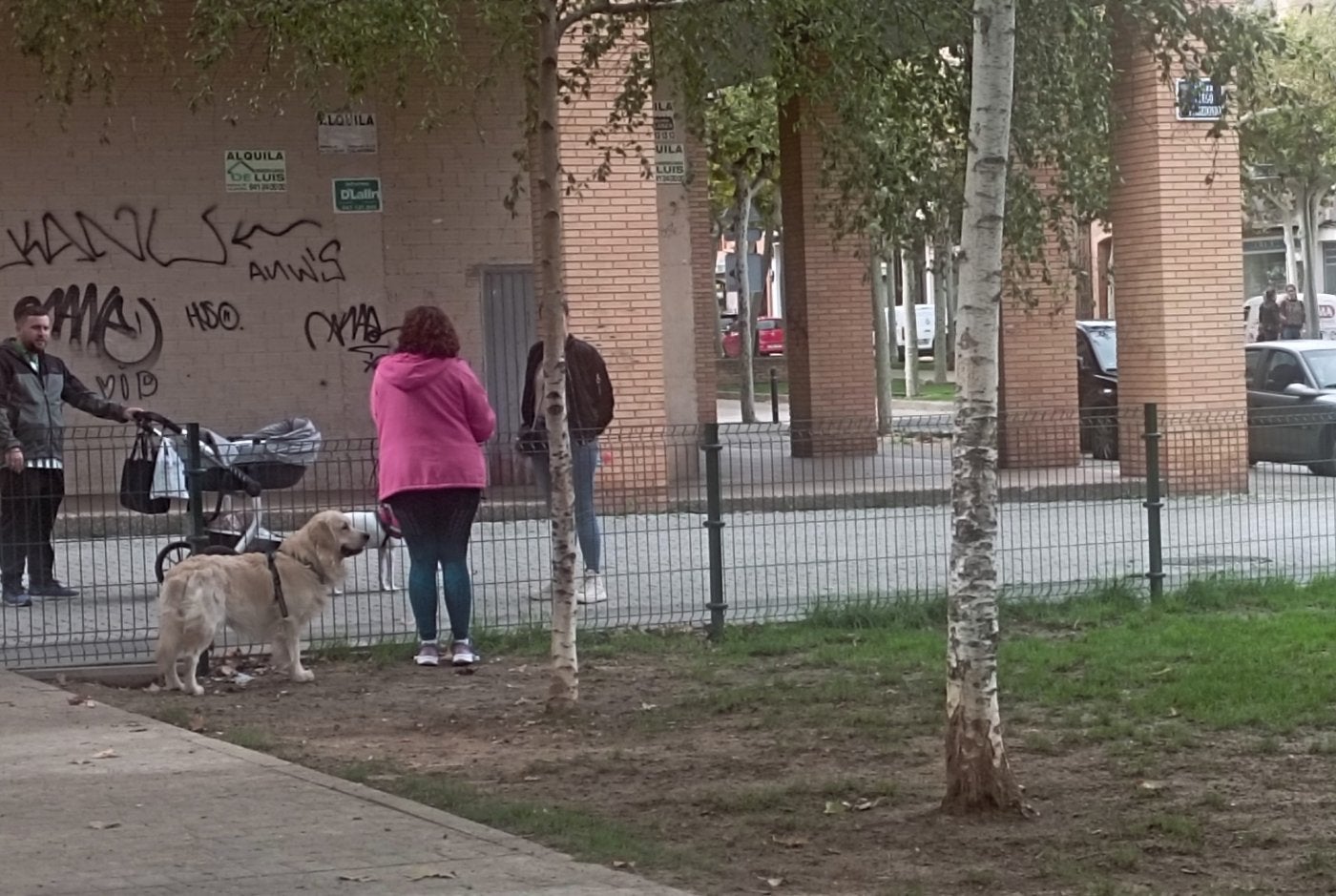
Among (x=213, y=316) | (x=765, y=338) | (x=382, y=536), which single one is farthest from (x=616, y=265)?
(x=765, y=338)

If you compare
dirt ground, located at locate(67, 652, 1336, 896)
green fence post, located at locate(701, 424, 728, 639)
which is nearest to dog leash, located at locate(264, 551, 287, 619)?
dirt ground, located at locate(67, 652, 1336, 896)

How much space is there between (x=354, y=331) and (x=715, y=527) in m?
9.02

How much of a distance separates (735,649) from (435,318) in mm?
2290

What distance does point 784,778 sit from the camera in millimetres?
7344

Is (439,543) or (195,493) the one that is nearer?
(439,543)

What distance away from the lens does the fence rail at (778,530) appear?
11023 millimetres

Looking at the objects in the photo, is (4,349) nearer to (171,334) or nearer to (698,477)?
(698,477)

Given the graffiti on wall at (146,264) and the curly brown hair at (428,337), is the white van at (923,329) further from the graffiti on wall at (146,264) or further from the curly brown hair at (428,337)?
the curly brown hair at (428,337)

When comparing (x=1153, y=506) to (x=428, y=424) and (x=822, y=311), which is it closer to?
(x=428, y=424)

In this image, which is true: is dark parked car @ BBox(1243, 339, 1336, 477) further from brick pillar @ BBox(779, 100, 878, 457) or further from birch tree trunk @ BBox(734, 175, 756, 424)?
birch tree trunk @ BBox(734, 175, 756, 424)

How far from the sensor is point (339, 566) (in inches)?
386

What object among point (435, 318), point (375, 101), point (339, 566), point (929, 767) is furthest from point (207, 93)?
point (375, 101)

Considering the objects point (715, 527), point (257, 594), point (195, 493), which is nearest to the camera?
point (257, 594)

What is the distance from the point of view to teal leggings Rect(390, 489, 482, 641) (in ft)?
32.2
